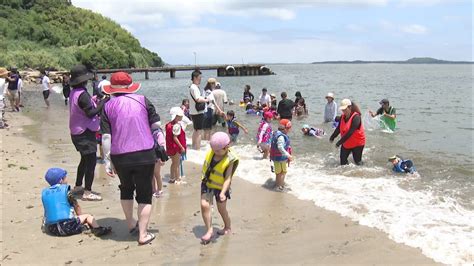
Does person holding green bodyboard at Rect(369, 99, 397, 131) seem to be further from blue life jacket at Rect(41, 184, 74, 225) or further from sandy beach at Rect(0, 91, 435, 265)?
blue life jacket at Rect(41, 184, 74, 225)

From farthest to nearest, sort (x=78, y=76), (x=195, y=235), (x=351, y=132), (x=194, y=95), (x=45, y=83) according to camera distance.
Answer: (x=45, y=83)
(x=194, y=95)
(x=351, y=132)
(x=78, y=76)
(x=195, y=235)

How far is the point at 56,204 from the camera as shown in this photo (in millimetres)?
5242

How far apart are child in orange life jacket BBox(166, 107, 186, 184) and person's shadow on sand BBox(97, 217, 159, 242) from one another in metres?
2.05

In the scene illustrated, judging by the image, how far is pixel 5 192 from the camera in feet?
22.5

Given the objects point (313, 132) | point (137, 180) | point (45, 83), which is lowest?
point (313, 132)

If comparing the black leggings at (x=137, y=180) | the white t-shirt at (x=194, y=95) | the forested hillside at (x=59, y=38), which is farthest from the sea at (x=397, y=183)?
the forested hillside at (x=59, y=38)

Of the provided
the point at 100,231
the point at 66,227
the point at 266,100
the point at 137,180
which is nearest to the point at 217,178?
the point at 137,180

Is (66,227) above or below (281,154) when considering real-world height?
below

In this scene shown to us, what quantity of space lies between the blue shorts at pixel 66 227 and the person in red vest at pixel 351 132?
18.6 ft

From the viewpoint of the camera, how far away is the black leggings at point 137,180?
4984 mm

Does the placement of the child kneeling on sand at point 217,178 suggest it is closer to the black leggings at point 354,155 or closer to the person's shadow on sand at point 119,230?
the person's shadow on sand at point 119,230

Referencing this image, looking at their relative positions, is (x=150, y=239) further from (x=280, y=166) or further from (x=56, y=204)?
(x=280, y=166)

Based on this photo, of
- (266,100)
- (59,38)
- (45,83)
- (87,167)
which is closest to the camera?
(87,167)

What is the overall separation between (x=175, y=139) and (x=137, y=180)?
2665 millimetres
